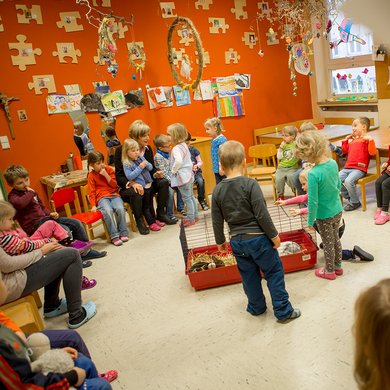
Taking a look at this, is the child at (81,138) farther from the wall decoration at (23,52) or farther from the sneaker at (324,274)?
the sneaker at (324,274)

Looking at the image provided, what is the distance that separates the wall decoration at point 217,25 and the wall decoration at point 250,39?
360mm

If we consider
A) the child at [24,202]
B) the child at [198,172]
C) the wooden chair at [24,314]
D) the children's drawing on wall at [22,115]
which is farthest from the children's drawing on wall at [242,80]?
the wooden chair at [24,314]

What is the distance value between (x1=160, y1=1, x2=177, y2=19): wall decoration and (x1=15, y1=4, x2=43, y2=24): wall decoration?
5.20 ft

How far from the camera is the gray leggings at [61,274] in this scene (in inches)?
98.7

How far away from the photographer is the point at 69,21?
484 cm

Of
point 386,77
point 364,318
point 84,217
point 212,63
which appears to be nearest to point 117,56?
point 212,63

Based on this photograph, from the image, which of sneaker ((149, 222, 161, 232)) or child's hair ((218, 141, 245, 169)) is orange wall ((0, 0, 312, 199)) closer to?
sneaker ((149, 222, 161, 232))

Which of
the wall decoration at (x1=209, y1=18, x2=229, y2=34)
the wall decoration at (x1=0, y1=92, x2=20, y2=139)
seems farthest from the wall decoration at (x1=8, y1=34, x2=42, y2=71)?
the wall decoration at (x1=209, y1=18, x2=229, y2=34)

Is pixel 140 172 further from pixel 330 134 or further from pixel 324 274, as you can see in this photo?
pixel 330 134

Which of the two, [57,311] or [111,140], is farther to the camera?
[111,140]

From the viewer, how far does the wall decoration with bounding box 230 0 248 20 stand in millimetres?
5898

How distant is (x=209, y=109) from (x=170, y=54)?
1.50m

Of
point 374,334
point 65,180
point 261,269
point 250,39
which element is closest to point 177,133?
point 65,180

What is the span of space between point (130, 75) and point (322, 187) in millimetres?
3549
